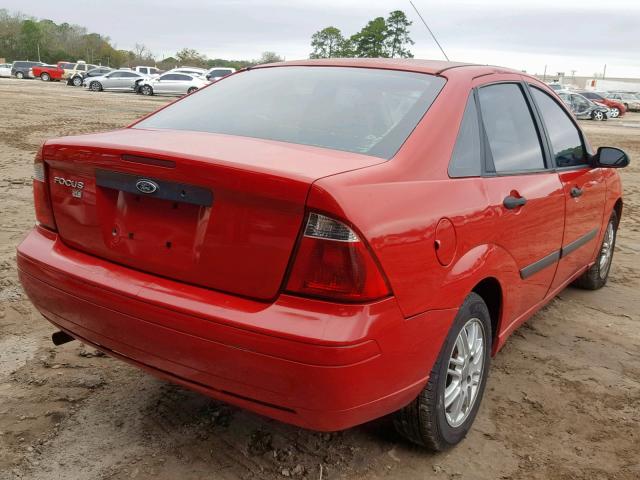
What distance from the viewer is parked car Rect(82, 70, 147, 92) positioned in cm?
3762

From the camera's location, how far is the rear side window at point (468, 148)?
2656mm

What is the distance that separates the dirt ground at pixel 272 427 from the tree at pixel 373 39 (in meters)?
67.3

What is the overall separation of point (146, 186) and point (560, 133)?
8.74 feet

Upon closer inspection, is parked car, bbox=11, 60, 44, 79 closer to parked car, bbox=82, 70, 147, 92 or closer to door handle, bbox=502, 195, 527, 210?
Answer: parked car, bbox=82, 70, 147, 92

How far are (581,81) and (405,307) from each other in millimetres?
97258

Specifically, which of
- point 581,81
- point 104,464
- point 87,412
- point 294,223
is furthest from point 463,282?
point 581,81

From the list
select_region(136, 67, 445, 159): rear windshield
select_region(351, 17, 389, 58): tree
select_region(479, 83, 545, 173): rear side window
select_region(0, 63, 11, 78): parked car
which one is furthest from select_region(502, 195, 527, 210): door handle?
select_region(351, 17, 389, 58): tree

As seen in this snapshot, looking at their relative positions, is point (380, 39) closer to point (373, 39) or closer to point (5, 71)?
point (373, 39)

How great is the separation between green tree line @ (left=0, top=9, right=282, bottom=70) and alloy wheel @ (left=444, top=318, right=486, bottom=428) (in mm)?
85704

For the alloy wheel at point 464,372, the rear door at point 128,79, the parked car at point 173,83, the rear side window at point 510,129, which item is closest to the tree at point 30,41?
the rear door at point 128,79

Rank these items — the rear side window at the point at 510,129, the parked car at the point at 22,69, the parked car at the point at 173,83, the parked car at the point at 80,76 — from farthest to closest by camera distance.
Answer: the parked car at the point at 22,69 → the parked car at the point at 80,76 → the parked car at the point at 173,83 → the rear side window at the point at 510,129

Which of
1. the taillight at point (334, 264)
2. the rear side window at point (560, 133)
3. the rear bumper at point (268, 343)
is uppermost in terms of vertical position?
the rear side window at point (560, 133)

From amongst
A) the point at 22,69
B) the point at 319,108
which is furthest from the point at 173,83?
the point at 319,108

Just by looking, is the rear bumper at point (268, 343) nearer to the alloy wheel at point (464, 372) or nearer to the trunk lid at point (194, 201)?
the trunk lid at point (194, 201)
